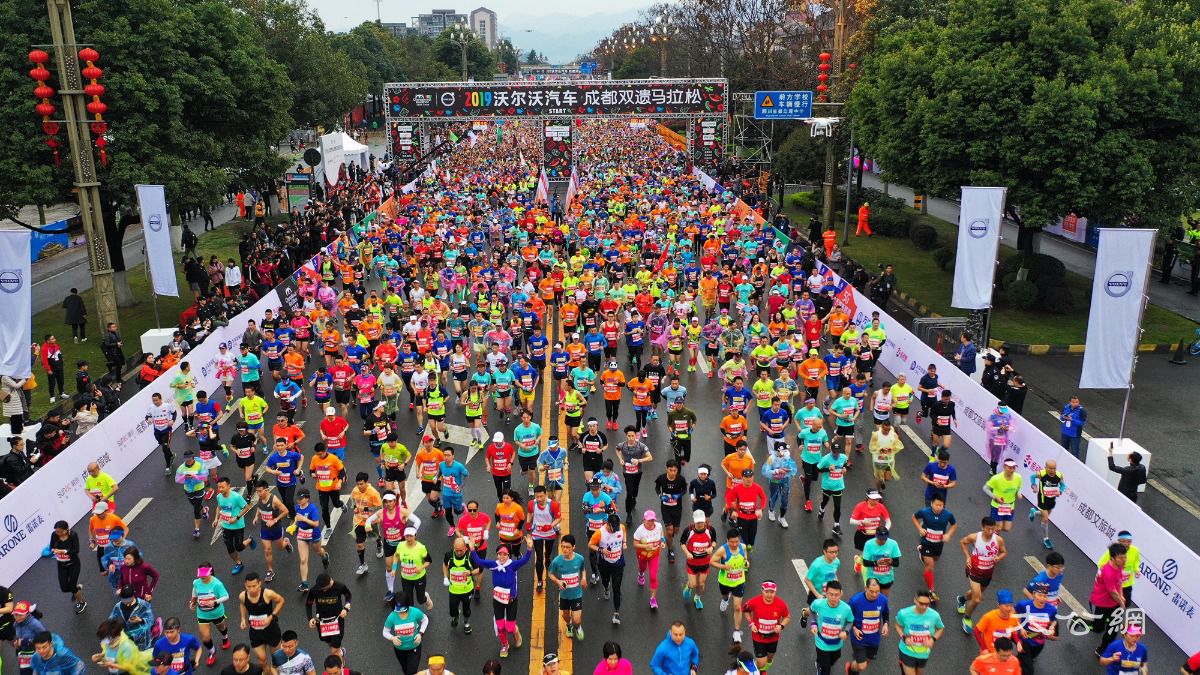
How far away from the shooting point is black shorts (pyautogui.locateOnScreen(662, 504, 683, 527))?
36.8 ft

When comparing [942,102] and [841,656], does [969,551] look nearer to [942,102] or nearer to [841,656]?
[841,656]

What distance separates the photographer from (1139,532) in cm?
1059

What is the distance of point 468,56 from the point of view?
115 meters

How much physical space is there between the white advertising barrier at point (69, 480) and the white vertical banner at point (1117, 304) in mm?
14609

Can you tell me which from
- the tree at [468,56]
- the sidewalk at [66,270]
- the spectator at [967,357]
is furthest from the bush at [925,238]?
the tree at [468,56]

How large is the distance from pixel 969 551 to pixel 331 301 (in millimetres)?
15813

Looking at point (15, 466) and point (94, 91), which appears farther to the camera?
point (94, 91)

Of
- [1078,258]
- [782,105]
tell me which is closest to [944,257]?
[1078,258]

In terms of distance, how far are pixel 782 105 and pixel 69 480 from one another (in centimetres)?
2826

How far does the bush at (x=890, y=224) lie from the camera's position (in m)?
37.0

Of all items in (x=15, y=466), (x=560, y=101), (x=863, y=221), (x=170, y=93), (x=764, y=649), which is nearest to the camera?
(x=764, y=649)

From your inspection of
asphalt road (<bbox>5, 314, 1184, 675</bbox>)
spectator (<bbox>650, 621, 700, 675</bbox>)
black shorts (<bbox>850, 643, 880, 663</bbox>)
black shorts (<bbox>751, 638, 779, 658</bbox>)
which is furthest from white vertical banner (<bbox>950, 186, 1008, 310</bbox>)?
spectator (<bbox>650, 621, 700, 675</bbox>)

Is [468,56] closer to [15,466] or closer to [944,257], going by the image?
[944,257]

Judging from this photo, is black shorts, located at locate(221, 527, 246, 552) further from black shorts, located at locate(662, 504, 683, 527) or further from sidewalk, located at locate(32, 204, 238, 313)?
sidewalk, located at locate(32, 204, 238, 313)
